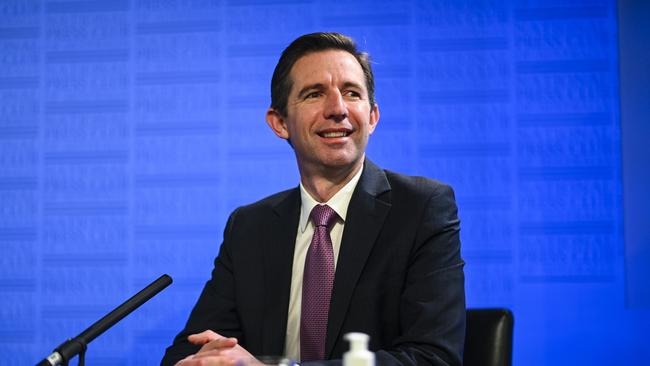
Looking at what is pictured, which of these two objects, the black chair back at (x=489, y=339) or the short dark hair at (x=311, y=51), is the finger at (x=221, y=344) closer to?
the black chair back at (x=489, y=339)

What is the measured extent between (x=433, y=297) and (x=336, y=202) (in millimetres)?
425

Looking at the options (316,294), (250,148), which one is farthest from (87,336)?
(250,148)

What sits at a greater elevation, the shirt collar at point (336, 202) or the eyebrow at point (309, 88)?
the eyebrow at point (309, 88)

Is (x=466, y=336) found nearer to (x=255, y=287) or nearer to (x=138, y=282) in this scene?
(x=255, y=287)

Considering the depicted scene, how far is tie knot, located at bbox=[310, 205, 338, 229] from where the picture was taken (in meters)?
1.98

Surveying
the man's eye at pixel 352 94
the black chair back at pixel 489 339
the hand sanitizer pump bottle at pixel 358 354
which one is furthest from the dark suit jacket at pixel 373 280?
the hand sanitizer pump bottle at pixel 358 354

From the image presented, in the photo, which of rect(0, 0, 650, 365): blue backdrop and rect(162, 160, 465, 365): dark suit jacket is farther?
rect(0, 0, 650, 365): blue backdrop

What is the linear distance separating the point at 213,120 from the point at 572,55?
61.4 inches

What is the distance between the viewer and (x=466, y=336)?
1873 mm

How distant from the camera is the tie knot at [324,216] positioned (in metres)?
1.98

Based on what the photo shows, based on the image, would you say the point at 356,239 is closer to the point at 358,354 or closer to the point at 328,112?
the point at 328,112

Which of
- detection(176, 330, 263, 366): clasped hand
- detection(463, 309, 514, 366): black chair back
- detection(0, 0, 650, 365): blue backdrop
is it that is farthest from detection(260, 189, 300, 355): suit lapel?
detection(0, 0, 650, 365): blue backdrop

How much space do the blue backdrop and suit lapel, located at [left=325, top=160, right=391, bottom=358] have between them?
1021mm

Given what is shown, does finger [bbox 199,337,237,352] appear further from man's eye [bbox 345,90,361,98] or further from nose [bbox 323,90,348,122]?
man's eye [bbox 345,90,361,98]
